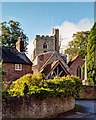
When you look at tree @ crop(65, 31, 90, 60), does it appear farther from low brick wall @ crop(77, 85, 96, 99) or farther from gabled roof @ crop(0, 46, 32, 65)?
low brick wall @ crop(77, 85, 96, 99)

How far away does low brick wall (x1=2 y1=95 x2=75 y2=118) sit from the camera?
9.26m

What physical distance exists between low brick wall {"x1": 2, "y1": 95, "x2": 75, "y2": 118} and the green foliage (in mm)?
416

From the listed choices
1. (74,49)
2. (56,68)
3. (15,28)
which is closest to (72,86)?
(56,68)

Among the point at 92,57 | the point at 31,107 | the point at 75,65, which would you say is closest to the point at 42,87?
the point at 31,107

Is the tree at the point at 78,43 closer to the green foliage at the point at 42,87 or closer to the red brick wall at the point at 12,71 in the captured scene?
the red brick wall at the point at 12,71

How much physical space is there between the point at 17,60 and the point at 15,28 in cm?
1604

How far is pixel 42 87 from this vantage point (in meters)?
11.9

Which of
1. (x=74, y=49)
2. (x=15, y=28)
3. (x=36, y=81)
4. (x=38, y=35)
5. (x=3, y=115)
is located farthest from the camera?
(x=74, y=49)

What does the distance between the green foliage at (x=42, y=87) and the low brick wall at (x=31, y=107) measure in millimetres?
416

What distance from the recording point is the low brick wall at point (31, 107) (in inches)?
364

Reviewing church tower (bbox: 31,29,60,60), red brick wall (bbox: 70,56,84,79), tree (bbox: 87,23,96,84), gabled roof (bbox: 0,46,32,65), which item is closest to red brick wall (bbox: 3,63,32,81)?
gabled roof (bbox: 0,46,32,65)

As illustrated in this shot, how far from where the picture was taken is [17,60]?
2548 cm

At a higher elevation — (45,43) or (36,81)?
(45,43)

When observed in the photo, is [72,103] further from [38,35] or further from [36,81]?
[38,35]
